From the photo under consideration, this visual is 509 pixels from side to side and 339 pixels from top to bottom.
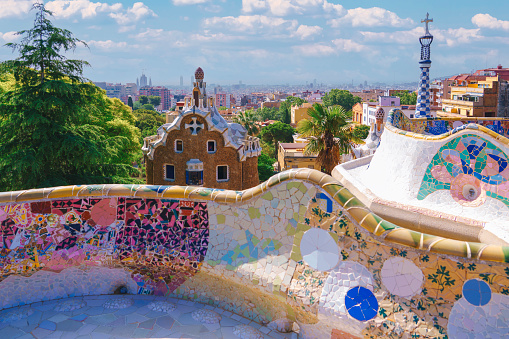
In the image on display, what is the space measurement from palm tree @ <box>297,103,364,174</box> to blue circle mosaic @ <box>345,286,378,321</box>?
516 inches

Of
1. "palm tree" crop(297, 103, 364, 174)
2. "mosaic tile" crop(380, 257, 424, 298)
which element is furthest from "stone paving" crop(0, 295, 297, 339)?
"palm tree" crop(297, 103, 364, 174)

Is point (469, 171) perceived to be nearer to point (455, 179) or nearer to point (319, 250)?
point (455, 179)

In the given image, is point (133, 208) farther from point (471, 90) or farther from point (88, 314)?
point (471, 90)

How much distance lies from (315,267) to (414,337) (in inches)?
48.4

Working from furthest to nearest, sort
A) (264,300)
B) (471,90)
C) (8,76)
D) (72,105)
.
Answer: (471,90)
(8,76)
(72,105)
(264,300)

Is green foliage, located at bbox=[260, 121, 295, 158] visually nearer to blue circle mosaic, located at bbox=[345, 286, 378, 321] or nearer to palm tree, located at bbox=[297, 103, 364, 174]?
palm tree, located at bbox=[297, 103, 364, 174]

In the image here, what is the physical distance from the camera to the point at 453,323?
4367 millimetres

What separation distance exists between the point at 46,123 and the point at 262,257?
37.6 feet

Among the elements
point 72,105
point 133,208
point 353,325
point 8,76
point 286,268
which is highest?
point 8,76

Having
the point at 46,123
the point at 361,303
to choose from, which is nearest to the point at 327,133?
the point at 46,123

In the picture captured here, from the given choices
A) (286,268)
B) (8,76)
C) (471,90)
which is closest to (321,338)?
(286,268)

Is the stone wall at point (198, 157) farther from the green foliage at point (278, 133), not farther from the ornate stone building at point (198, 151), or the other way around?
the green foliage at point (278, 133)

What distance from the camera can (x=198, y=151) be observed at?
63.2ft

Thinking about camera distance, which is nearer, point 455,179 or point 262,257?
point 262,257
